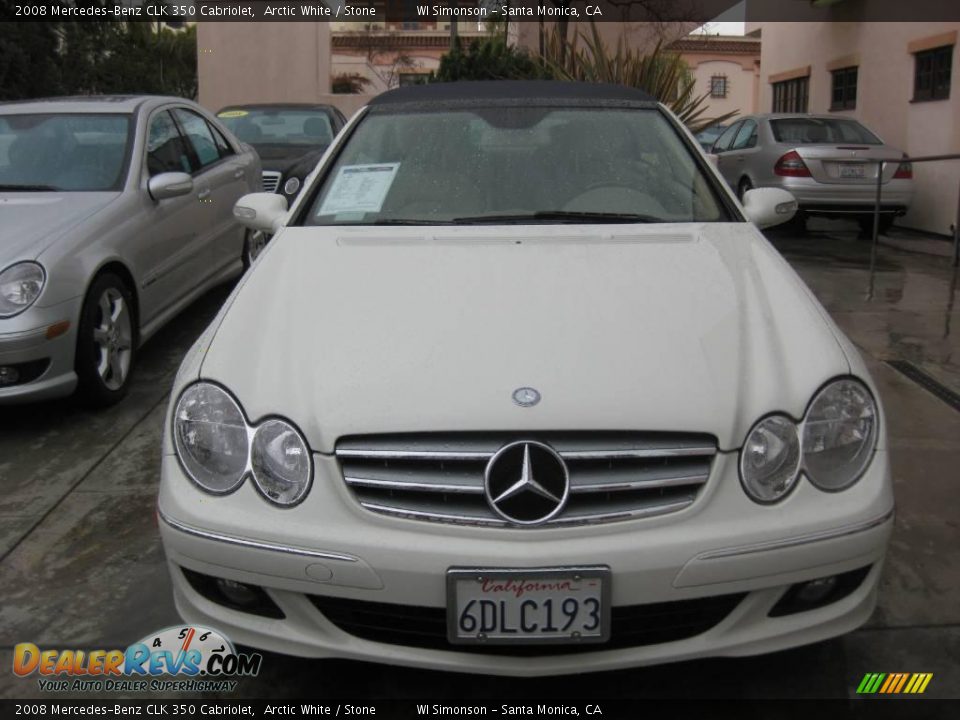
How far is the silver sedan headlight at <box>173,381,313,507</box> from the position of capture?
2.24 m

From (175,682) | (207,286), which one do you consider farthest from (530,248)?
(207,286)

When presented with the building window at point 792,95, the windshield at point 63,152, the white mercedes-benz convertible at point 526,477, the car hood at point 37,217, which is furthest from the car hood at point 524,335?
the building window at point 792,95

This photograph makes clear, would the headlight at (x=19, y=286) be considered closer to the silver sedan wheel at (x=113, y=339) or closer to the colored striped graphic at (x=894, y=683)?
the silver sedan wheel at (x=113, y=339)

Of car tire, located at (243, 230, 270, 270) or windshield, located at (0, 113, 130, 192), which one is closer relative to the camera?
windshield, located at (0, 113, 130, 192)

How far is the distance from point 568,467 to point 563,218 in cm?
130

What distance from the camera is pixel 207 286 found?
6.09 m

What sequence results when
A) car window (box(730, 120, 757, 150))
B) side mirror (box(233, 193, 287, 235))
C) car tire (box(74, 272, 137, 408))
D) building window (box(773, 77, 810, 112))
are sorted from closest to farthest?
1. side mirror (box(233, 193, 287, 235))
2. car tire (box(74, 272, 137, 408))
3. car window (box(730, 120, 757, 150))
4. building window (box(773, 77, 810, 112))

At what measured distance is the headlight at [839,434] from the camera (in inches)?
89.7

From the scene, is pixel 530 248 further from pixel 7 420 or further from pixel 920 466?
pixel 7 420

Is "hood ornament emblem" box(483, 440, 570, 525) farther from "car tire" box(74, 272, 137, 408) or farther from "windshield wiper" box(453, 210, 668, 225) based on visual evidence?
"car tire" box(74, 272, 137, 408)

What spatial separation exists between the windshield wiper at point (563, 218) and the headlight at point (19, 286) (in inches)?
80.8

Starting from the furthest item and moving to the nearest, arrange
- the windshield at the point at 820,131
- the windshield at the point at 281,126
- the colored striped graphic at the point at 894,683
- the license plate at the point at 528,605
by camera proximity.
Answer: the windshield at the point at 820,131, the windshield at the point at 281,126, the colored striped graphic at the point at 894,683, the license plate at the point at 528,605

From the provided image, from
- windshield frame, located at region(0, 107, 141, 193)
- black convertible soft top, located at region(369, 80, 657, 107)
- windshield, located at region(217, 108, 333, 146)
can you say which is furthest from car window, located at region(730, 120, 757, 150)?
black convertible soft top, located at region(369, 80, 657, 107)

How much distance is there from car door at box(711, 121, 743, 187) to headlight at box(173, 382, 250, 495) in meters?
10.7
